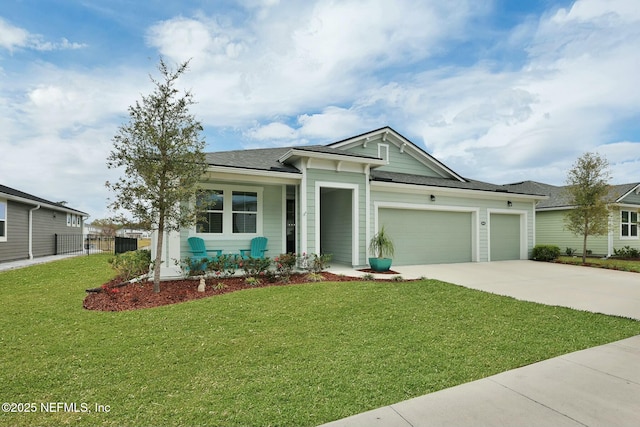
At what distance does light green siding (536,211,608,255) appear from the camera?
57.4 feet

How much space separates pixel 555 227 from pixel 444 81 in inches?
482

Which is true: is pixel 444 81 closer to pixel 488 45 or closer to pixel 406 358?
pixel 488 45

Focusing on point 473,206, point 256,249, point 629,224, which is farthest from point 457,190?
point 629,224

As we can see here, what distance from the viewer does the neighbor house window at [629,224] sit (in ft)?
59.1

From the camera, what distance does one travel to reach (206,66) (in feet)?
32.5

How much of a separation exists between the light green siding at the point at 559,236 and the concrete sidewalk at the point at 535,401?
1765 cm

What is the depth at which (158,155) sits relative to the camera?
6.92m

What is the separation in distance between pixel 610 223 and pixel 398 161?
12.2 meters

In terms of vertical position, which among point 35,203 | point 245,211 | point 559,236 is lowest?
point 559,236

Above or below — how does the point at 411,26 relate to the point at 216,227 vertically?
above

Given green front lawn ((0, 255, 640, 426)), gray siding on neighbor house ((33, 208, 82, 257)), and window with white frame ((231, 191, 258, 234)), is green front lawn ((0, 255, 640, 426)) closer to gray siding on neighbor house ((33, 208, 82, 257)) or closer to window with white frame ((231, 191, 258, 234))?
window with white frame ((231, 191, 258, 234))

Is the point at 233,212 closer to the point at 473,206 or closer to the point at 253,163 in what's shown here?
the point at 253,163

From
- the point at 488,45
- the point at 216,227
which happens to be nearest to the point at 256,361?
the point at 216,227

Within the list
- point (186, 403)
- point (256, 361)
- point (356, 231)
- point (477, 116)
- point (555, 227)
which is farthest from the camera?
point (555, 227)
